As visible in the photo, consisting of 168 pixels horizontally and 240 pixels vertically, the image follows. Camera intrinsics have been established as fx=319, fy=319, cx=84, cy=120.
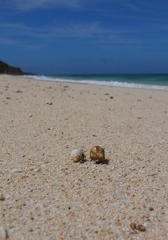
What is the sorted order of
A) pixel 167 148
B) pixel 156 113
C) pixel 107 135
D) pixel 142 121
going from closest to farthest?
pixel 167 148, pixel 107 135, pixel 142 121, pixel 156 113

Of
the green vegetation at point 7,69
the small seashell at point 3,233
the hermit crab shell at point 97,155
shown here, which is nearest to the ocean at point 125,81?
the green vegetation at point 7,69

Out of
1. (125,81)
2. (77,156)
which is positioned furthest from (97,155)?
(125,81)

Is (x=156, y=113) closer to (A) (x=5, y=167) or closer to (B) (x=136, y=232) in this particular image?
(A) (x=5, y=167)

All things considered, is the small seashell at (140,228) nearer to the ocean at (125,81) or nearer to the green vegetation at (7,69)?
the ocean at (125,81)

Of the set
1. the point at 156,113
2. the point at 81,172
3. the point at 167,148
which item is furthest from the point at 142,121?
the point at 81,172

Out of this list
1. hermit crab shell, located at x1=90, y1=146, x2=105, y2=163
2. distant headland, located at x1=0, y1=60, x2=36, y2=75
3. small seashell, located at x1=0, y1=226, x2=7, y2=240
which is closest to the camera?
small seashell, located at x1=0, y1=226, x2=7, y2=240

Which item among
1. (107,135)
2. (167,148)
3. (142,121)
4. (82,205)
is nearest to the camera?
(82,205)

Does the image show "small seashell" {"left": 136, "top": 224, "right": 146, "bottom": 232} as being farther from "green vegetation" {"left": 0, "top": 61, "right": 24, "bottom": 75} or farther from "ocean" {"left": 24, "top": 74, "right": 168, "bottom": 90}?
"green vegetation" {"left": 0, "top": 61, "right": 24, "bottom": 75}

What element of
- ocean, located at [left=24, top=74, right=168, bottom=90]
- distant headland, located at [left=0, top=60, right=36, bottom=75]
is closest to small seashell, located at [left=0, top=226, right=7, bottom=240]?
ocean, located at [left=24, top=74, right=168, bottom=90]
